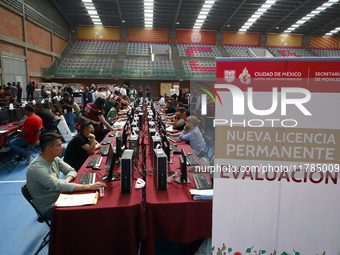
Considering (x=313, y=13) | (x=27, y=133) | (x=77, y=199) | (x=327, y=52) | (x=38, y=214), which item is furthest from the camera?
(x=327, y=52)

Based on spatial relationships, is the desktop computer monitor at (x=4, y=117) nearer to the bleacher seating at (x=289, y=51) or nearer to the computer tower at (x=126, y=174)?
the computer tower at (x=126, y=174)

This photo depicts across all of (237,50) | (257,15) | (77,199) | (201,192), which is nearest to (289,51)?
(237,50)

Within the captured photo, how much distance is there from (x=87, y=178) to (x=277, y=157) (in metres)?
1.94

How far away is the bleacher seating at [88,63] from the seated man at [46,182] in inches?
757

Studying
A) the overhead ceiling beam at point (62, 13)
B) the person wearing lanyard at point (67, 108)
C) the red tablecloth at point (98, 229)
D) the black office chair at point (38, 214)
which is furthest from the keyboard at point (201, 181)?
the overhead ceiling beam at point (62, 13)

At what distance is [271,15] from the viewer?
68.1 feet

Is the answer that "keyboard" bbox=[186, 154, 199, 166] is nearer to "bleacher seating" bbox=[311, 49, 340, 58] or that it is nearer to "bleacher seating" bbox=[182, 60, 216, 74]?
"bleacher seating" bbox=[182, 60, 216, 74]

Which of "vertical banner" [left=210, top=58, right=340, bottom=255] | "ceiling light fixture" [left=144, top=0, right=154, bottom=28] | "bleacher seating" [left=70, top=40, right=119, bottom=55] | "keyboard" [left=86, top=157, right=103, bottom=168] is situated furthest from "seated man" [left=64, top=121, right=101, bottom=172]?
"bleacher seating" [left=70, top=40, right=119, bottom=55]

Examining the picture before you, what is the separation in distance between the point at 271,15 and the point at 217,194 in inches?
929

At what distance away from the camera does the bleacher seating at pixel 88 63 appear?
19797 mm

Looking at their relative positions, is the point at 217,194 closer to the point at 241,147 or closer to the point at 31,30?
the point at 241,147

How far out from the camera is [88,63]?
67.2 feet

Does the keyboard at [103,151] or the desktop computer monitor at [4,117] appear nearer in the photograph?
the keyboard at [103,151]

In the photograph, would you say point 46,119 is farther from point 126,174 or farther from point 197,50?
point 197,50
